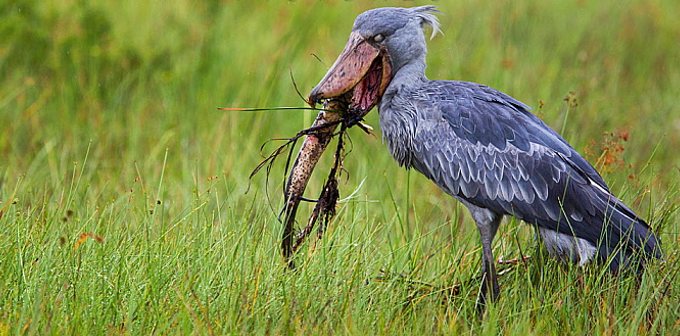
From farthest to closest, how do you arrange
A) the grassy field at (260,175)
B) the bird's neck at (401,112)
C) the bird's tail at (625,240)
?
the bird's neck at (401,112) < the bird's tail at (625,240) < the grassy field at (260,175)

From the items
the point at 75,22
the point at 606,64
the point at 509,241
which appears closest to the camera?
the point at 509,241

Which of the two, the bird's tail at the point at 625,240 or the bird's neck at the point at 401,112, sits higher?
→ the bird's neck at the point at 401,112

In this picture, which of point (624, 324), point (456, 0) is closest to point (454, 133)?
point (624, 324)

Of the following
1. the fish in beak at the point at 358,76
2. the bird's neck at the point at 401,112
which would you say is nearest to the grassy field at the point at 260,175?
the bird's neck at the point at 401,112

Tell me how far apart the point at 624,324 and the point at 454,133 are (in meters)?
1.06

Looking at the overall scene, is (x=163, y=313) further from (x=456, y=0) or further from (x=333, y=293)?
(x=456, y=0)

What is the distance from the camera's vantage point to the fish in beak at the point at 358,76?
10.5 ft

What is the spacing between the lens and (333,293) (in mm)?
2863

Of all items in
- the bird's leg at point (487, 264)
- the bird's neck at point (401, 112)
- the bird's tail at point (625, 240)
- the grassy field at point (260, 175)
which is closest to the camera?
the grassy field at point (260, 175)

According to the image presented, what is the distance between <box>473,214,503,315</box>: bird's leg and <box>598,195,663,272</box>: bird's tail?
47 centimetres

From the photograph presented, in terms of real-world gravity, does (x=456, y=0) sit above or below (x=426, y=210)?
above

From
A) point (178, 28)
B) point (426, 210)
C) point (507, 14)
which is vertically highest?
point (507, 14)

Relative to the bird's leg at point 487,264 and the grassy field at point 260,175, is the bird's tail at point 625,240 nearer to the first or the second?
the grassy field at point 260,175

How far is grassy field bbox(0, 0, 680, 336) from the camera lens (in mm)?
2725
